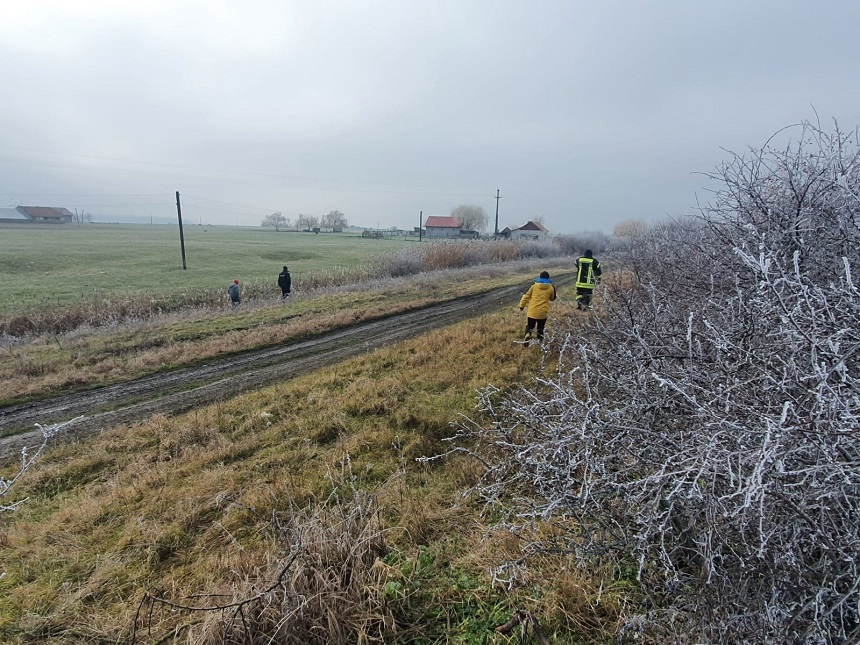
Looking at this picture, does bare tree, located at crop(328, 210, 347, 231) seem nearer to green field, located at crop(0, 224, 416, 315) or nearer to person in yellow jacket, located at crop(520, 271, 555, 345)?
green field, located at crop(0, 224, 416, 315)

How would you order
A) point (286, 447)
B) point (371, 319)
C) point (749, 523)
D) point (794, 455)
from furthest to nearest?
point (371, 319) < point (286, 447) < point (749, 523) < point (794, 455)

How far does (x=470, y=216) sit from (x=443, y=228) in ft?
30.7

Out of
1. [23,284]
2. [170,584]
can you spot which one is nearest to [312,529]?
[170,584]

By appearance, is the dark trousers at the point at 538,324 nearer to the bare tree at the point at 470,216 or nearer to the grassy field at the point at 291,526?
the grassy field at the point at 291,526

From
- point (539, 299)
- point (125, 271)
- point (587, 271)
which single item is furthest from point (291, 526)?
point (125, 271)

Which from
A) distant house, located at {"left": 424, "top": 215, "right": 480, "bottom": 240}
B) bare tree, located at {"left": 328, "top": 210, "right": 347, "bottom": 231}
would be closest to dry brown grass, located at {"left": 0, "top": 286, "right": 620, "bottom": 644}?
distant house, located at {"left": 424, "top": 215, "right": 480, "bottom": 240}

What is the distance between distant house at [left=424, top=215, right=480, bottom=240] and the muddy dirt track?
80.3 metres

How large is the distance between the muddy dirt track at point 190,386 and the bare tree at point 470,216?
8802 cm

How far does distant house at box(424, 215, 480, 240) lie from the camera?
8988 centimetres

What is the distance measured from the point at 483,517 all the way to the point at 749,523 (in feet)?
6.80

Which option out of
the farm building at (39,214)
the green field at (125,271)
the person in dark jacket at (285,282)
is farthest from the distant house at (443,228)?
the farm building at (39,214)

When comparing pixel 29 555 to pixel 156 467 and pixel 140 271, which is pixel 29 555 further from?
pixel 140 271

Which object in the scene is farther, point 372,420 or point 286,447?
point 372,420

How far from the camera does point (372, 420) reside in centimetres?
556
